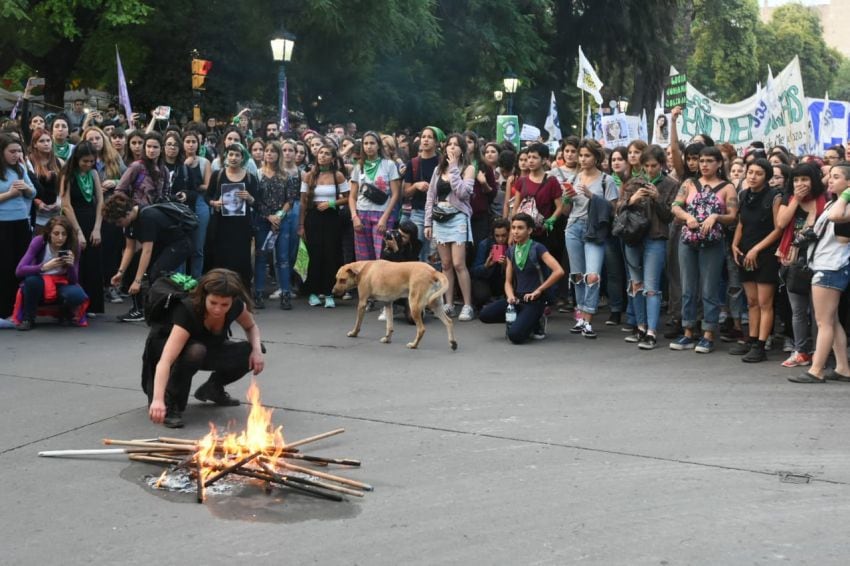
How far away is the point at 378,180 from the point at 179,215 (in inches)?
93.5

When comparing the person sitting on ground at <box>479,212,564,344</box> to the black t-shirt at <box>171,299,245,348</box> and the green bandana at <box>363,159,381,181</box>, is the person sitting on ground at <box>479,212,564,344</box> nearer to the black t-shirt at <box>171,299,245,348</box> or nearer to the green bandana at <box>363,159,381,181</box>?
the green bandana at <box>363,159,381,181</box>

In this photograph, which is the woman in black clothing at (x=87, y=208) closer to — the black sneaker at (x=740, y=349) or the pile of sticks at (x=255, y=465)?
the pile of sticks at (x=255, y=465)

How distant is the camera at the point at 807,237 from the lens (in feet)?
27.8

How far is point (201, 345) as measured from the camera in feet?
22.1

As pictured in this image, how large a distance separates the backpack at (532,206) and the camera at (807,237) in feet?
9.83

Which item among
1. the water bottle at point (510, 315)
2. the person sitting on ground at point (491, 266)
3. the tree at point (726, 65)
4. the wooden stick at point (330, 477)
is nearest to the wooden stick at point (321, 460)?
the wooden stick at point (330, 477)

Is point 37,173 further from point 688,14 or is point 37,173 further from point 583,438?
point 688,14

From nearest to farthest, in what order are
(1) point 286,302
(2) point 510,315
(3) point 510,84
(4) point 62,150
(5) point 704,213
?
(5) point 704,213 → (2) point 510,315 → (1) point 286,302 → (4) point 62,150 → (3) point 510,84

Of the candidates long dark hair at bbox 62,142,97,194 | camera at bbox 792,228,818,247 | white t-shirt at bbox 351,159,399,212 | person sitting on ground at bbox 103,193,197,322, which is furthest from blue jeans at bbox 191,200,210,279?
camera at bbox 792,228,818,247

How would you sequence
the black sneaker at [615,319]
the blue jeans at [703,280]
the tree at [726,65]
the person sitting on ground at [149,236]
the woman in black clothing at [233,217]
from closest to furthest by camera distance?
the blue jeans at [703,280], the person sitting on ground at [149,236], the black sneaker at [615,319], the woman in black clothing at [233,217], the tree at [726,65]

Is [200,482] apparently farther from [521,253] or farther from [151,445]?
[521,253]

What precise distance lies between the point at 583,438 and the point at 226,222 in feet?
20.5

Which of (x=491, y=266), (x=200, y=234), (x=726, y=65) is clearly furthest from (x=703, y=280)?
(x=726, y=65)

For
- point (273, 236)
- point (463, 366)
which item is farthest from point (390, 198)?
point (463, 366)
